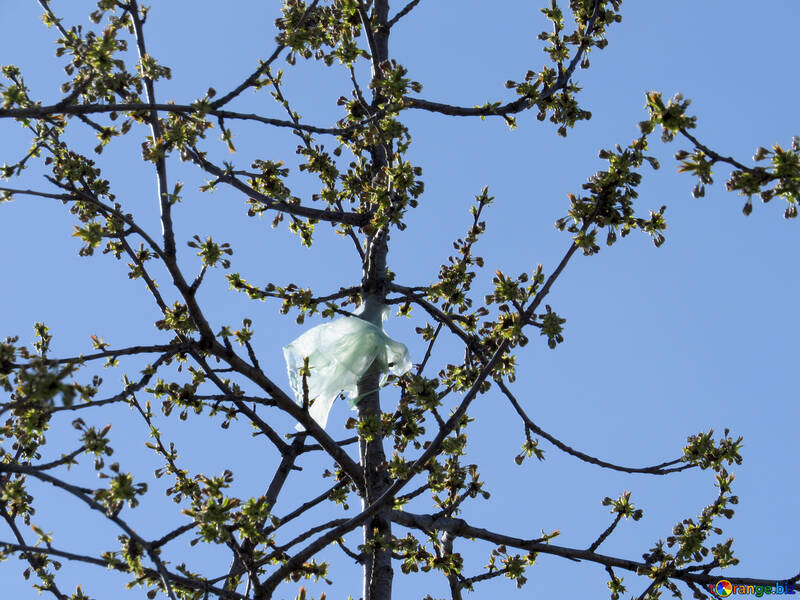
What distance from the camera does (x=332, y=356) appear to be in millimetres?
4703

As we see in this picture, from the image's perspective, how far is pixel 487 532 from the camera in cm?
471

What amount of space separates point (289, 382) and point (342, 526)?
4.44 ft

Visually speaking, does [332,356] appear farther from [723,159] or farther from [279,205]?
[723,159]

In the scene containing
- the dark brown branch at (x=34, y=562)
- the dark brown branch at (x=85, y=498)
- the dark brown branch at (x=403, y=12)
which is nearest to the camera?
the dark brown branch at (x=85, y=498)

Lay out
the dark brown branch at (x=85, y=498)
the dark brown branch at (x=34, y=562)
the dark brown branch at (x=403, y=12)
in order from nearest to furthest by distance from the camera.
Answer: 1. the dark brown branch at (x=85, y=498)
2. the dark brown branch at (x=34, y=562)
3. the dark brown branch at (x=403, y=12)

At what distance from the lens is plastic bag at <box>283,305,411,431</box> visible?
4.71 metres

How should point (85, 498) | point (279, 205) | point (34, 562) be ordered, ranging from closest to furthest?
point (85, 498) < point (34, 562) < point (279, 205)

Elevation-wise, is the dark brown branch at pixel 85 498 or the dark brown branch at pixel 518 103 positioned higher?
the dark brown branch at pixel 518 103

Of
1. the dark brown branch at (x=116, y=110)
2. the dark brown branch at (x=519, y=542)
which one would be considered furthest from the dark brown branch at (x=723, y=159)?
the dark brown branch at (x=519, y=542)

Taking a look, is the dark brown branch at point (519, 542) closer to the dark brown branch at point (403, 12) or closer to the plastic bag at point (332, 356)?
the plastic bag at point (332, 356)

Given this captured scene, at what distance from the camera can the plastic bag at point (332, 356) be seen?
471cm

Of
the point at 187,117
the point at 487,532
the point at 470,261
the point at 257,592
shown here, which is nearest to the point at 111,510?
the point at 257,592

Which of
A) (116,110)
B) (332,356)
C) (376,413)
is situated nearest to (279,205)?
(332,356)

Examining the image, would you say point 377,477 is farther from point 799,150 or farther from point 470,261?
point 799,150
